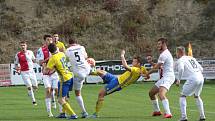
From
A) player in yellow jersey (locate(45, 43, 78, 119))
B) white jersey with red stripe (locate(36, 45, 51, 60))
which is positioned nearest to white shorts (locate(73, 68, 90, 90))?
player in yellow jersey (locate(45, 43, 78, 119))

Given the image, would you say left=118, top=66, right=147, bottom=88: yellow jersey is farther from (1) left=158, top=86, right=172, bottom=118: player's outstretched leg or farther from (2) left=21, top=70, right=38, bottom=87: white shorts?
(2) left=21, top=70, right=38, bottom=87: white shorts

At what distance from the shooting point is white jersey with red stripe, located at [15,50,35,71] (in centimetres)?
2309

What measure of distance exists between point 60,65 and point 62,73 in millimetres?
258

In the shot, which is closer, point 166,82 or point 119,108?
point 166,82

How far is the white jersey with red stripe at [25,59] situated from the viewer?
2309 cm

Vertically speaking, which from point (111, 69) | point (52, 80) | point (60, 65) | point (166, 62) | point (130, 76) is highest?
point (60, 65)

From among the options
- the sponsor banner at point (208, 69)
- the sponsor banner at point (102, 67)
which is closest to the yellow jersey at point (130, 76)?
the sponsor banner at point (102, 67)

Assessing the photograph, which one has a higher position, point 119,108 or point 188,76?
point 188,76

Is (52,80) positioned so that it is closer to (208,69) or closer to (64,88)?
(64,88)

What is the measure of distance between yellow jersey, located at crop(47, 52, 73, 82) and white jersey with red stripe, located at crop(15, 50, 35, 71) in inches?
228

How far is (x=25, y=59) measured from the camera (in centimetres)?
2306

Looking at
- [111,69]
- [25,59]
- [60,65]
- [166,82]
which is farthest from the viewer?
[111,69]

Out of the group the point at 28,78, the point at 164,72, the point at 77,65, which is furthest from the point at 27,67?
the point at 164,72

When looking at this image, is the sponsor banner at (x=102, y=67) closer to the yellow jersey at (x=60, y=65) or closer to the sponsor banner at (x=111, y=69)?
the sponsor banner at (x=111, y=69)
